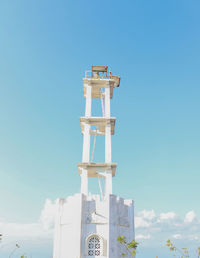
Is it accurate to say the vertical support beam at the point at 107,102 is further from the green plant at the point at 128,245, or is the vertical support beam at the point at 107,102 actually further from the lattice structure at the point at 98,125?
the green plant at the point at 128,245

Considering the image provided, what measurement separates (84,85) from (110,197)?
1347 centimetres

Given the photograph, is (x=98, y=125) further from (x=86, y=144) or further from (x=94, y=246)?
(x=94, y=246)

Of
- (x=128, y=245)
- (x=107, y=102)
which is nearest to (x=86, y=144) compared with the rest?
(x=107, y=102)

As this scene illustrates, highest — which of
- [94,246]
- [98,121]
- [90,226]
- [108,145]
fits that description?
[98,121]

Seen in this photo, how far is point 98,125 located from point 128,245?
39.2 ft

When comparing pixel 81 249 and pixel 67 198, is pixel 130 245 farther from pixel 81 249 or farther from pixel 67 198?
pixel 67 198

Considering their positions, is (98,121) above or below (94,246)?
above

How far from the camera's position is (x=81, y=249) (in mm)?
19391

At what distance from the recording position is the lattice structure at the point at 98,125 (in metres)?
24.4

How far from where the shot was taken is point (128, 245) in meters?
20.1

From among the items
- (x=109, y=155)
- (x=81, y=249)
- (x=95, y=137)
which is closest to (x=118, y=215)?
(x=81, y=249)

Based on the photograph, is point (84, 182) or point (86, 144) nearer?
point (84, 182)

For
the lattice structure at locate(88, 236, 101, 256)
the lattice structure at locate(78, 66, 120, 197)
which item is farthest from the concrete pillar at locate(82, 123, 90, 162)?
the lattice structure at locate(88, 236, 101, 256)

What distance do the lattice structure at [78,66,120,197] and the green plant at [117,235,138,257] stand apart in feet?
13.1
